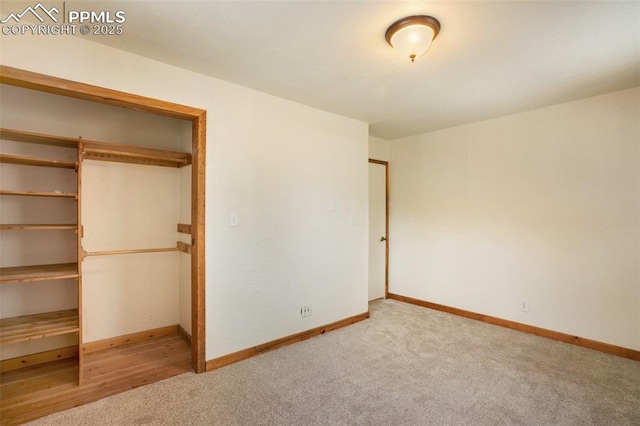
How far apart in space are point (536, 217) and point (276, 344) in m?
3.10

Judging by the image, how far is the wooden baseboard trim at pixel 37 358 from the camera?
2.51 meters

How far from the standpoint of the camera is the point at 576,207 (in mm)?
3125

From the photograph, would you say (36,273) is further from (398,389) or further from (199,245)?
(398,389)

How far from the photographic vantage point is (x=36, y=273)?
2285 millimetres

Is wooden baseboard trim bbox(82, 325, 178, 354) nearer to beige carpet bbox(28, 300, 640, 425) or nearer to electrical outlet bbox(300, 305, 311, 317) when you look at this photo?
beige carpet bbox(28, 300, 640, 425)

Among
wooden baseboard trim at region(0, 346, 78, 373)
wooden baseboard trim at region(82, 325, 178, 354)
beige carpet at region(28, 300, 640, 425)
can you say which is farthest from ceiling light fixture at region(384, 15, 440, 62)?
wooden baseboard trim at region(0, 346, 78, 373)

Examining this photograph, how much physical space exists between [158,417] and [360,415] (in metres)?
1.31

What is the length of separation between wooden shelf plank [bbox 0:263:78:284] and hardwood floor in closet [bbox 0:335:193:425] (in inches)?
32.5

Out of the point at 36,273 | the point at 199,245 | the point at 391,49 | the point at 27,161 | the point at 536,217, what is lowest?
the point at 36,273

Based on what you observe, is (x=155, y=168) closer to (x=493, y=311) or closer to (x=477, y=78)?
(x=477, y=78)

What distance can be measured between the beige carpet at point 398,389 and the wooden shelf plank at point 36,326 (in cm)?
55

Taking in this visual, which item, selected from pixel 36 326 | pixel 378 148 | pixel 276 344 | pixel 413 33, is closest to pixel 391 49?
pixel 413 33

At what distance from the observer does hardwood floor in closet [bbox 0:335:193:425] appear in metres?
2.10

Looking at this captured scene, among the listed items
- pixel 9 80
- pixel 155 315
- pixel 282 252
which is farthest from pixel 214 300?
pixel 9 80
